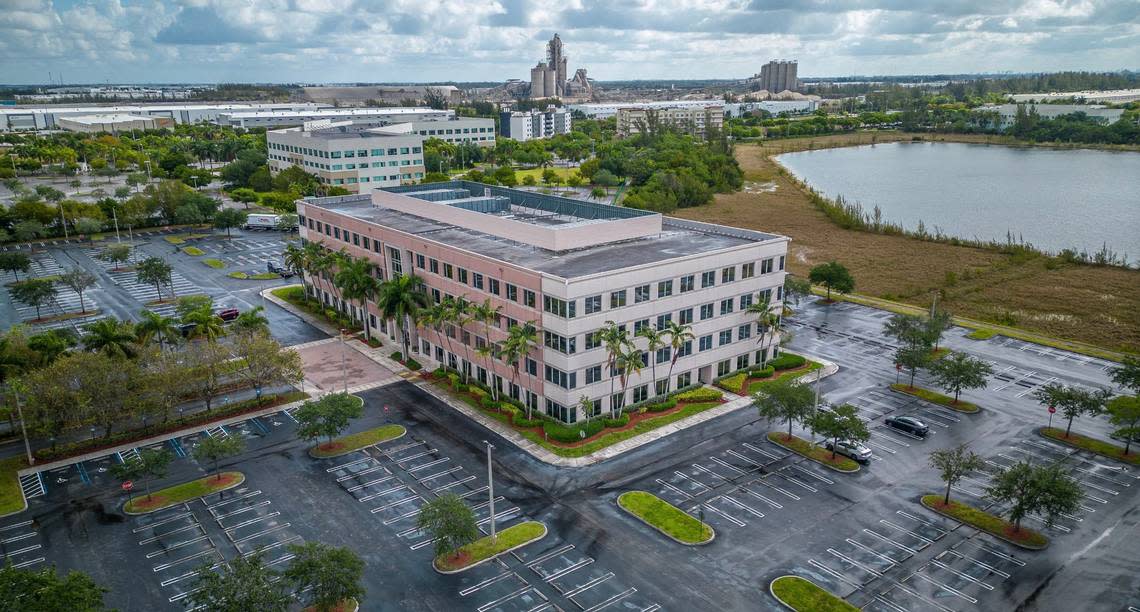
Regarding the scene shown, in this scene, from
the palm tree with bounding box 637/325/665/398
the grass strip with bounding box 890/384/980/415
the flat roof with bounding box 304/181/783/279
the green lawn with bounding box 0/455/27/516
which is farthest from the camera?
the flat roof with bounding box 304/181/783/279

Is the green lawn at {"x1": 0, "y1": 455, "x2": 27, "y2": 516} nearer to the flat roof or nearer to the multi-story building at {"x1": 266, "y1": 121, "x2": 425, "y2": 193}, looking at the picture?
→ the flat roof

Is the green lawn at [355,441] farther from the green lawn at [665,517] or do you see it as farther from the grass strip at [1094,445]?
the grass strip at [1094,445]

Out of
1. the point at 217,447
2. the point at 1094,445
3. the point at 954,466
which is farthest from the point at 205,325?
the point at 1094,445

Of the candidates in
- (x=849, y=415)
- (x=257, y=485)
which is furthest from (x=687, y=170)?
(x=257, y=485)

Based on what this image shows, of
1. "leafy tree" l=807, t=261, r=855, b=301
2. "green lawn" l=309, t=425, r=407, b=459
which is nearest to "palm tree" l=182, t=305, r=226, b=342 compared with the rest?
"green lawn" l=309, t=425, r=407, b=459

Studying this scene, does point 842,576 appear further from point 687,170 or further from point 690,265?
point 687,170

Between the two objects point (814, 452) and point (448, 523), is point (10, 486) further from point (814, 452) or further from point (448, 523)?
point (814, 452)
